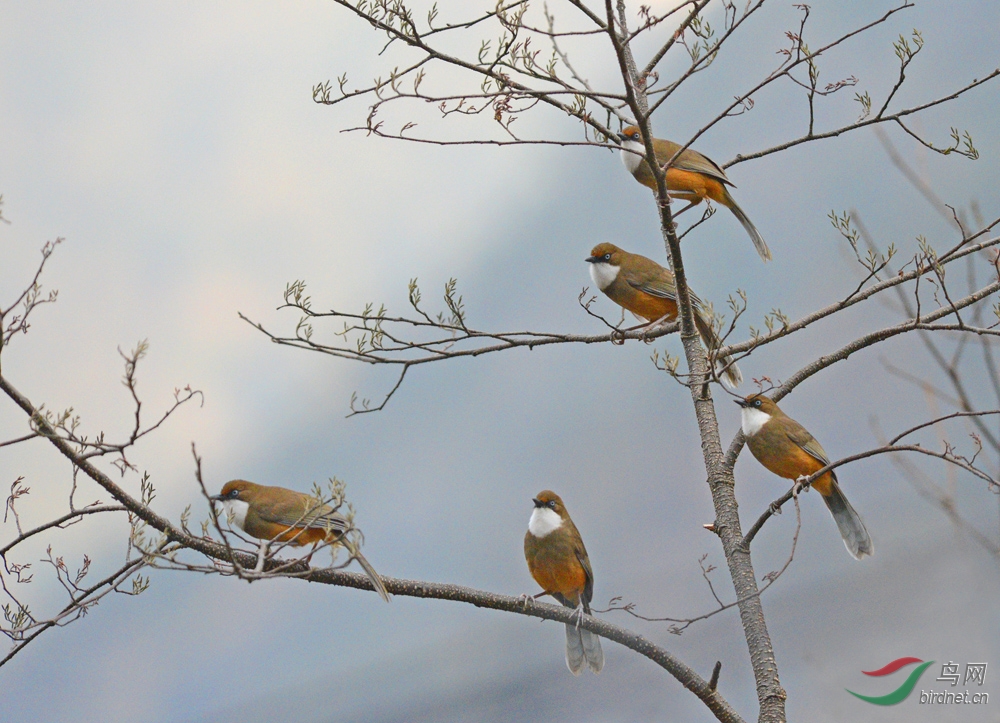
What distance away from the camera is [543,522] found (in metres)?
3.71

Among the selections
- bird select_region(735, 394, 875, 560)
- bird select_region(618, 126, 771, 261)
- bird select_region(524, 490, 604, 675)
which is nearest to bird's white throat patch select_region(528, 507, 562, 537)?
bird select_region(524, 490, 604, 675)

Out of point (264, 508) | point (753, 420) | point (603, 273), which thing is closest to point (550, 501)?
point (753, 420)

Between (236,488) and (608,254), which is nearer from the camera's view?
(236,488)

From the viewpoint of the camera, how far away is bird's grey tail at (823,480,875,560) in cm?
336

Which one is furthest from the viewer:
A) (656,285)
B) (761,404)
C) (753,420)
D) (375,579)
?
(656,285)

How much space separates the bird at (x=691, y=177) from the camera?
141 inches

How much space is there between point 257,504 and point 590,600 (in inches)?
57.9

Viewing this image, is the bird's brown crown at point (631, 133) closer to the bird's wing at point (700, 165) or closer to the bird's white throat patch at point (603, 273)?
the bird's wing at point (700, 165)

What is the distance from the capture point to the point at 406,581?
281 cm

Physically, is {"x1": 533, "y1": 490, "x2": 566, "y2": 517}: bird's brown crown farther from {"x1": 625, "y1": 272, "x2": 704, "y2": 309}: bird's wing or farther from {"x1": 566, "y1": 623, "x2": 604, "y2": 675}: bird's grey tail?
{"x1": 625, "y1": 272, "x2": 704, "y2": 309}: bird's wing

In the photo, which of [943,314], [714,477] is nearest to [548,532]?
[714,477]

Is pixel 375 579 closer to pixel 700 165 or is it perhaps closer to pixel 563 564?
pixel 563 564

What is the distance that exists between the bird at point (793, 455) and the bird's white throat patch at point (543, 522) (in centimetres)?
86

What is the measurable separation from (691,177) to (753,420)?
1.04 meters
